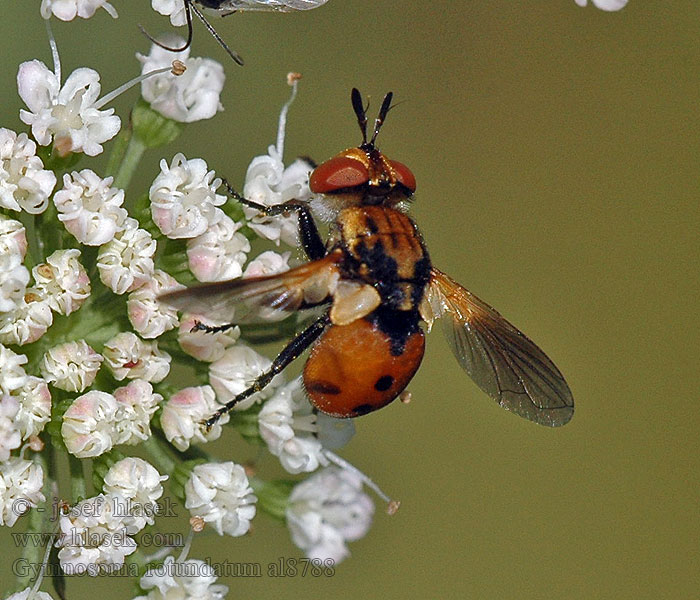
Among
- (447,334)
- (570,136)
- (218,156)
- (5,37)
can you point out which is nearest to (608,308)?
(570,136)

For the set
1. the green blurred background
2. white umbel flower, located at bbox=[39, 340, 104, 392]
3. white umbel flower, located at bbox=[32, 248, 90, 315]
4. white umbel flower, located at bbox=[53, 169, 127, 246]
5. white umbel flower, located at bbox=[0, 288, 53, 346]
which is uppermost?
white umbel flower, located at bbox=[53, 169, 127, 246]

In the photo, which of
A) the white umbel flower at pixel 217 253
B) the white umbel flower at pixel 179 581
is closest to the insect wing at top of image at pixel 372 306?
the white umbel flower at pixel 217 253

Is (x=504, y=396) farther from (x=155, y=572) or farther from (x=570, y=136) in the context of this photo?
(x=570, y=136)

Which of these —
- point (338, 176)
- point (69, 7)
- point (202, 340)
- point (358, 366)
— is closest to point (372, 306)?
point (358, 366)

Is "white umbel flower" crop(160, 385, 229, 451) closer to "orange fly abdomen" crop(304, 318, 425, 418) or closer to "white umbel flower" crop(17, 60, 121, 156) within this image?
"orange fly abdomen" crop(304, 318, 425, 418)

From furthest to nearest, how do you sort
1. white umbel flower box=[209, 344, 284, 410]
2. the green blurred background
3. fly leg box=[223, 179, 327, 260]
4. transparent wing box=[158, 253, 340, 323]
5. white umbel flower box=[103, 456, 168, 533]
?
the green blurred background → white umbel flower box=[209, 344, 284, 410] → fly leg box=[223, 179, 327, 260] → white umbel flower box=[103, 456, 168, 533] → transparent wing box=[158, 253, 340, 323]

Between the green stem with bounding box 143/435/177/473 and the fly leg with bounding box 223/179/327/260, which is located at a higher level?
the fly leg with bounding box 223/179/327/260

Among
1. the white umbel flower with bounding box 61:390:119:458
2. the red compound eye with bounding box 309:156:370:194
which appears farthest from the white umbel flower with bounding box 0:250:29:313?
the red compound eye with bounding box 309:156:370:194

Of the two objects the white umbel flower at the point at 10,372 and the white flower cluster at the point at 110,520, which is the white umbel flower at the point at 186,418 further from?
the white umbel flower at the point at 10,372
